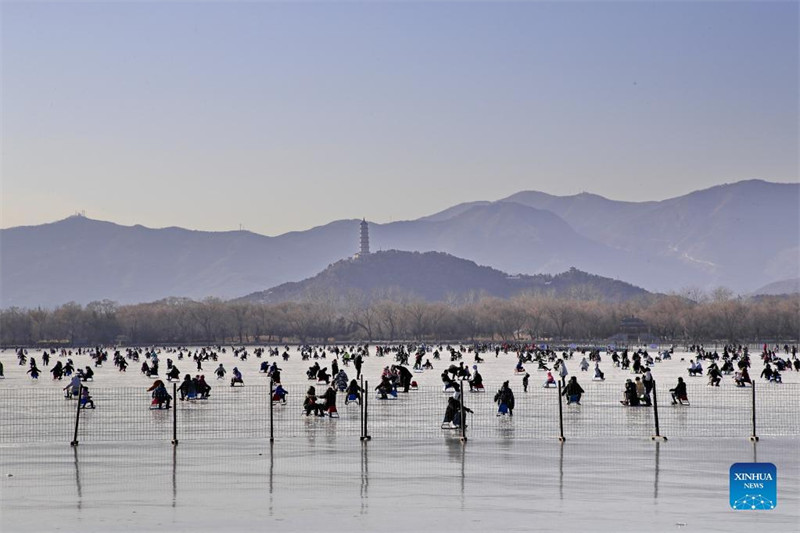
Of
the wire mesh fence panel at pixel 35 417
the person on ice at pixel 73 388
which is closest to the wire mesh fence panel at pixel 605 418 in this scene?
the wire mesh fence panel at pixel 35 417

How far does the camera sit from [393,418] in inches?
1185

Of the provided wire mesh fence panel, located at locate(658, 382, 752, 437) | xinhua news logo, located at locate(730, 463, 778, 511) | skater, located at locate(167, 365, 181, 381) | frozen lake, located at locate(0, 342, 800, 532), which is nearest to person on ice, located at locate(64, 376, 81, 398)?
frozen lake, located at locate(0, 342, 800, 532)

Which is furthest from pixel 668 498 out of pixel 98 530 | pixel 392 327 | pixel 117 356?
pixel 392 327

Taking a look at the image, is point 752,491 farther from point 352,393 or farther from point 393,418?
point 352,393

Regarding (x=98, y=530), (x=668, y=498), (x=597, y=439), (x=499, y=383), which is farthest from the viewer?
(x=499, y=383)

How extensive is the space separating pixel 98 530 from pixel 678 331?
17037cm

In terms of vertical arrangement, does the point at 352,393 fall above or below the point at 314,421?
above

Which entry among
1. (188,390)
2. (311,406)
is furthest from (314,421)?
(188,390)

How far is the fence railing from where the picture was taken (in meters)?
25.1

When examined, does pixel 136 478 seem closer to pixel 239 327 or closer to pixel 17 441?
pixel 17 441

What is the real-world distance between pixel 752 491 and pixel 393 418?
55.7 ft

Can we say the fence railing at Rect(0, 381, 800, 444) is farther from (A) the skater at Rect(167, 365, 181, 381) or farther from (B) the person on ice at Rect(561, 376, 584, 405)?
(A) the skater at Rect(167, 365, 181, 381)

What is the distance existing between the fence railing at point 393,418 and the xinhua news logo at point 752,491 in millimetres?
8471

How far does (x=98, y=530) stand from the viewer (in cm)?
1376
